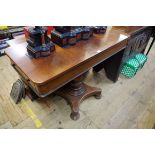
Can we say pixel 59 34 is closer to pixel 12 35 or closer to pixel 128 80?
pixel 128 80

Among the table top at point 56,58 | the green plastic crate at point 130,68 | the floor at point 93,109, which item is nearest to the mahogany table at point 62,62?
the table top at point 56,58

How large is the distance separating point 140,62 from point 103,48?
115 cm

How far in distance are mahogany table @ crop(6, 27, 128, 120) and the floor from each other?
0.55 ft

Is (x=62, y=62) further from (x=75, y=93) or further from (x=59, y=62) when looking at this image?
(x=75, y=93)

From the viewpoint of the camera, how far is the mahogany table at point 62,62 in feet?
2.80

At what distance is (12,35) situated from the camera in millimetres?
2354

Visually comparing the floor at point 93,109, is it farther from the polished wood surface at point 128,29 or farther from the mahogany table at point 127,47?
the polished wood surface at point 128,29

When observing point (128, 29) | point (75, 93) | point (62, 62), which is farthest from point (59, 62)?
point (128, 29)

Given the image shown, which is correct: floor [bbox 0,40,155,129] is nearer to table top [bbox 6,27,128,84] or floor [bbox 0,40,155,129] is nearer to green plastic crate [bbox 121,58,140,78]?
green plastic crate [bbox 121,58,140,78]

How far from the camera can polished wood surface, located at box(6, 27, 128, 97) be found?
848 millimetres

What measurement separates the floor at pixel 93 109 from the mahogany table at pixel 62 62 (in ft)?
0.55

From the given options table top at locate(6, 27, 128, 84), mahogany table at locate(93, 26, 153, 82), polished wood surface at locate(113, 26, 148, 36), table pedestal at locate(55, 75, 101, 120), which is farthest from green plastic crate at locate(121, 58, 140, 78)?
table top at locate(6, 27, 128, 84)

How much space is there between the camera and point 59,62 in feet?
3.09
